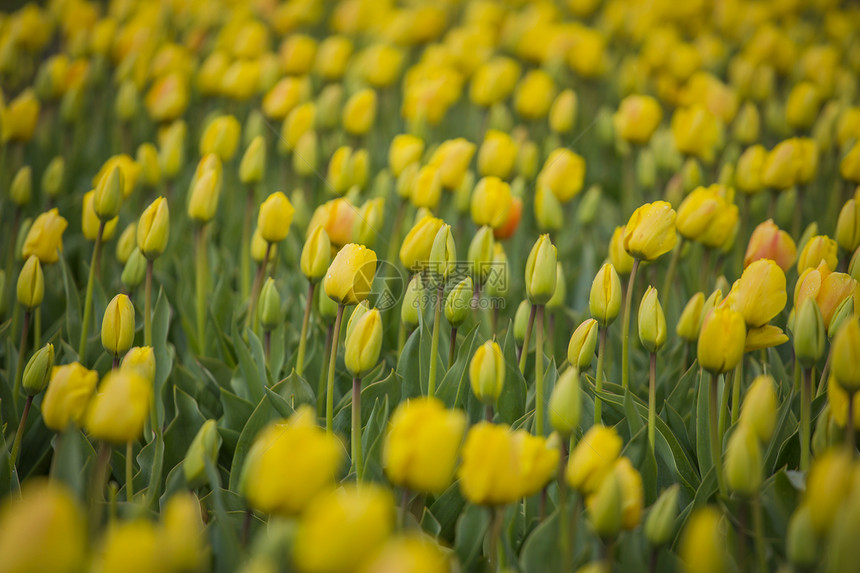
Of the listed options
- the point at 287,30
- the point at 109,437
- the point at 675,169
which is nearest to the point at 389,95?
the point at 287,30

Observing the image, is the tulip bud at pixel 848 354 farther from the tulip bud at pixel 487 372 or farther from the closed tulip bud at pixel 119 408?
the closed tulip bud at pixel 119 408

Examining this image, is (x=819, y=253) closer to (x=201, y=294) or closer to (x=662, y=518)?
(x=662, y=518)

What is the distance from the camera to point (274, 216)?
1.41m

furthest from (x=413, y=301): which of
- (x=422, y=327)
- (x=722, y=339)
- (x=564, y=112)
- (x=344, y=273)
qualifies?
(x=564, y=112)

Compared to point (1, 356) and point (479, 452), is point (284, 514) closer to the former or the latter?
point (479, 452)

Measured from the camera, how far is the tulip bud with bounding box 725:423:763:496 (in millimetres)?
838

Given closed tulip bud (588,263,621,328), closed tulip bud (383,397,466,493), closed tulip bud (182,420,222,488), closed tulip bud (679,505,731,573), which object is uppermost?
closed tulip bud (383,397,466,493)

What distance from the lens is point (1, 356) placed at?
154 cm

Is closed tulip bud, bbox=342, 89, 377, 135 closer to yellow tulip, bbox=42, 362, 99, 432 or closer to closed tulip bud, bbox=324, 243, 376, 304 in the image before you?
closed tulip bud, bbox=324, 243, 376, 304

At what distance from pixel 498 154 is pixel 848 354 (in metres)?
1.12

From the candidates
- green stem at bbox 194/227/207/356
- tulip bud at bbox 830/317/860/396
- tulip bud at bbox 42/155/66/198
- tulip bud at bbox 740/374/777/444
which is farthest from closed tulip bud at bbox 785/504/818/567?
tulip bud at bbox 42/155/66/198

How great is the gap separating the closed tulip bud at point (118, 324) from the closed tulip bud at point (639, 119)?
1568mm

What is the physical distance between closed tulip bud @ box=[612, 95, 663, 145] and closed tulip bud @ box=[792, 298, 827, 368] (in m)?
1.21

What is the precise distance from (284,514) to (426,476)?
0.15 meters
